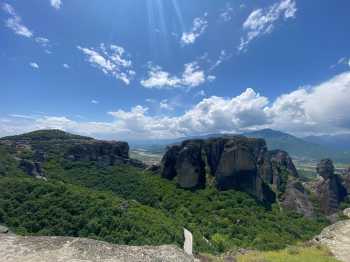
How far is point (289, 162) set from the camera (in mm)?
104438

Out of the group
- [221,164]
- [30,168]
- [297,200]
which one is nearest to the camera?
[297,200]

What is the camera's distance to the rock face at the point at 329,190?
217 ft

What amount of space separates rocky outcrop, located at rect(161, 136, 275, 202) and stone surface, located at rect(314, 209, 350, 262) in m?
55.9

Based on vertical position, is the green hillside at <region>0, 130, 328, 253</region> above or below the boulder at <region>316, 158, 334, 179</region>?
below

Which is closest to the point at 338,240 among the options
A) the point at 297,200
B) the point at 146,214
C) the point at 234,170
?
the point at 146,214

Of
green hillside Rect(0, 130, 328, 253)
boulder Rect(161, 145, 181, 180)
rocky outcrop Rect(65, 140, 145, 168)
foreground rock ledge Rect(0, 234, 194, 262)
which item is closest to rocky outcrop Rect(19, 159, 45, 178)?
green hillside Rect(0, 130, 328, 253)

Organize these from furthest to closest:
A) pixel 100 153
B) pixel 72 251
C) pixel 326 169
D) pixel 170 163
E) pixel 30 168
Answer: pixel 100 153, pixel 170 163, pixel 30 168, pixel 326 169, pixel 72 251

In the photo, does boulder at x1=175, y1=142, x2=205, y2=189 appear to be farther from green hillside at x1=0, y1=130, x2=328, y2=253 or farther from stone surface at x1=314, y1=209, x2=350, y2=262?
stone surface at x1=314, y1=209, x2=350, y2=262

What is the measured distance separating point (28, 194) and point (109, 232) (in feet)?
62.7

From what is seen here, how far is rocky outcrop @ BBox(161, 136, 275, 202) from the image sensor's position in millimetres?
70000

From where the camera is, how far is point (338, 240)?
42.3 feet

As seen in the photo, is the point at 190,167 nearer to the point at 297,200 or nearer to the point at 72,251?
the point at 297,200

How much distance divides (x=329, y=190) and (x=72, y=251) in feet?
254

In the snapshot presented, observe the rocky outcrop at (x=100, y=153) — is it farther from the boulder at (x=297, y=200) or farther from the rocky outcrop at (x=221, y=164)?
the boulder at (x=297, y=200)
